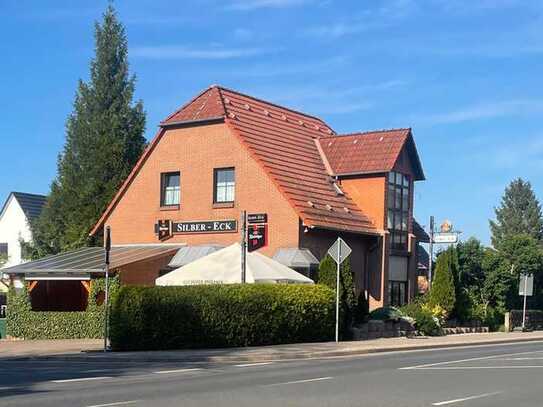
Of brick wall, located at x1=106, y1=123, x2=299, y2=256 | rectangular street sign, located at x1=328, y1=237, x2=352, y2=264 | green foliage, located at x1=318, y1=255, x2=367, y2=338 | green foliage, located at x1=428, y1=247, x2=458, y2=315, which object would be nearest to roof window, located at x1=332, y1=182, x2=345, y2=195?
brick wall, located at x1=106, y1=123, x2=299, y2=256

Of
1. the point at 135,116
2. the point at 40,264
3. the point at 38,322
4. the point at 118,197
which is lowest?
the point at 38,322

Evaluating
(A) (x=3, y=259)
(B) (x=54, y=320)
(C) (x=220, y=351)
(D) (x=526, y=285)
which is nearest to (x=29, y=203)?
(A) (x=3, y=259)

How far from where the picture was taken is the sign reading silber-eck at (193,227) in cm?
3366

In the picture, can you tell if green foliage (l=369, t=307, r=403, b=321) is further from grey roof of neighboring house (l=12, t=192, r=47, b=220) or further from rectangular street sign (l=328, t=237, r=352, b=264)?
grey roof of neighboring house (l=12, t=192, r=47, b=220)

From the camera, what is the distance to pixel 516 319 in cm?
4000

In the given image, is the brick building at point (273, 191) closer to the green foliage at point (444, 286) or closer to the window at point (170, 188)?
the window at point (170, 188)

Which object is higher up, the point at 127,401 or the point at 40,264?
the point at 40,264

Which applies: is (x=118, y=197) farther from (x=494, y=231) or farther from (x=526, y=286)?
(x=494, y=231)

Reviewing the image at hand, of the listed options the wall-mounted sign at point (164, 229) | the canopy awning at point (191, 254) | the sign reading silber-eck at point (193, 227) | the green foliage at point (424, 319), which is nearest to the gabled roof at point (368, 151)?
the sign reading silber-eck at point (193, 227)

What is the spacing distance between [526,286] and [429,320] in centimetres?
861

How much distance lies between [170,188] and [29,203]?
30837mm

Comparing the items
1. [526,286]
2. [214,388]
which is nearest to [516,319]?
[526,286]

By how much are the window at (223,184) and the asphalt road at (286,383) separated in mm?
13640

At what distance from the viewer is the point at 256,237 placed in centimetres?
3281
